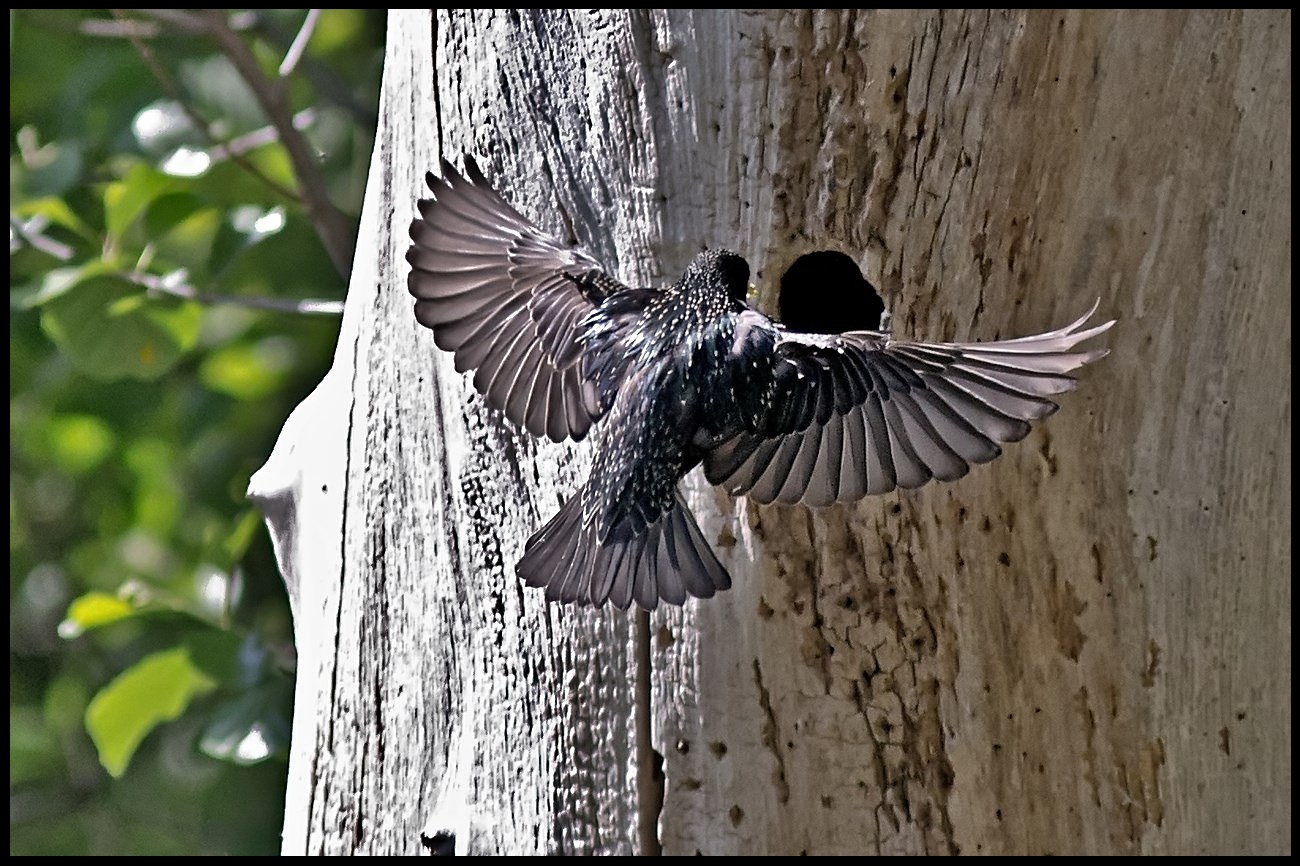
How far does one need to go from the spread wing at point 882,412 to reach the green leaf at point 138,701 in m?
1.96

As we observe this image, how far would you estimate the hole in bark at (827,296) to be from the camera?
Result: 2.48 metres

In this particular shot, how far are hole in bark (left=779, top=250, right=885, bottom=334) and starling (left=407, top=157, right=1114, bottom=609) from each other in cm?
22

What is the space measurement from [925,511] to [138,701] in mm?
2172

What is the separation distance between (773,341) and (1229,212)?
819mm

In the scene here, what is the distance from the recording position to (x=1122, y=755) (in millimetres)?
2395

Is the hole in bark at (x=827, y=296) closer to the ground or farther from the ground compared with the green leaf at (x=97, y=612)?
farther from the ground

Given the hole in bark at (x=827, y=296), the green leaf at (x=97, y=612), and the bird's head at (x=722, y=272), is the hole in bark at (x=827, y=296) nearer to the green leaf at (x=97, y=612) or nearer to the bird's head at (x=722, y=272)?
the bird's head at (x=722, y=272)

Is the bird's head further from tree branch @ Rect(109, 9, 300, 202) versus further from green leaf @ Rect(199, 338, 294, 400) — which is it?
green leaf @ Rect(199, 338, 294, 400)

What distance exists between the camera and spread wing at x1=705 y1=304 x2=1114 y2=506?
200 cm

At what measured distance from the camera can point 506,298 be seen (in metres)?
2.54

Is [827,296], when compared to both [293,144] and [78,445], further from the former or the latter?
[78,445]

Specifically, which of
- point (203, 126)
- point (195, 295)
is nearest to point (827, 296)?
point (195, 295)

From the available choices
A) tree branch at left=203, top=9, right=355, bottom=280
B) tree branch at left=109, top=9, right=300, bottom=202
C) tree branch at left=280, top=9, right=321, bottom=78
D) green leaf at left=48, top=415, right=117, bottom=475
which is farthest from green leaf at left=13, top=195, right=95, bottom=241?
green leaf at left=48, top=415, right=117, bottom=475

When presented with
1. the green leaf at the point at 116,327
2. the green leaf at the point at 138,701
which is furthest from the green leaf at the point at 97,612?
the green leaf at the point at 116,327
